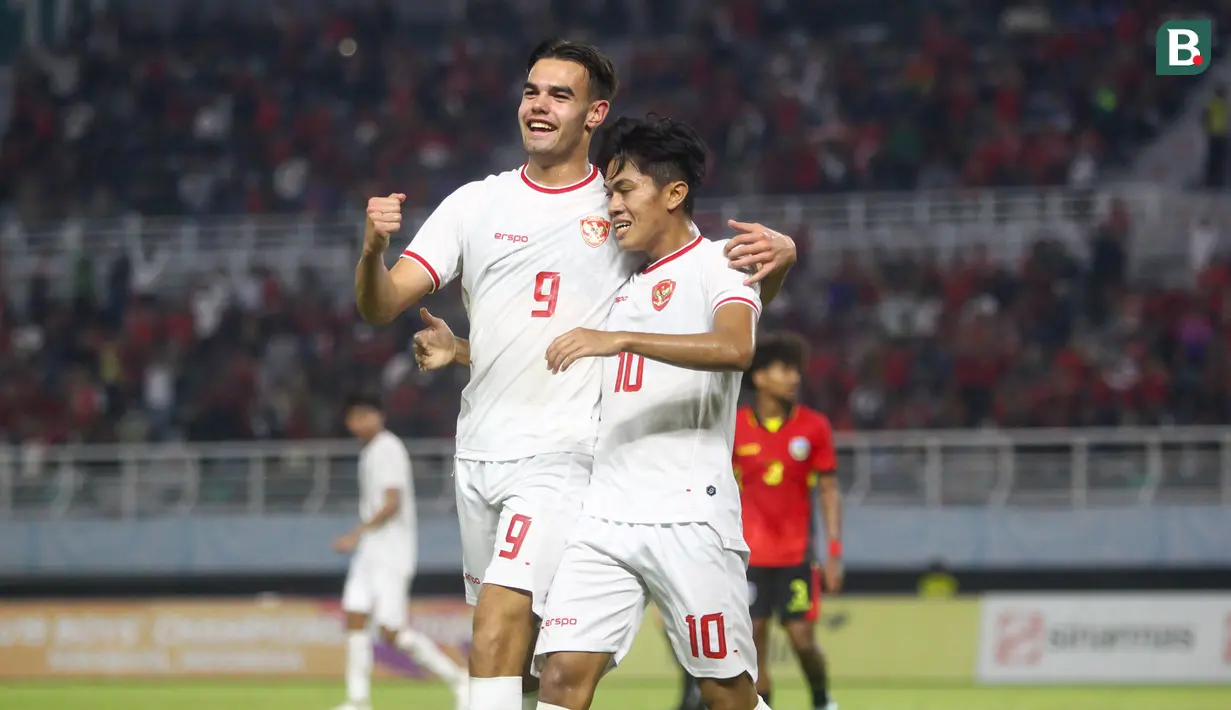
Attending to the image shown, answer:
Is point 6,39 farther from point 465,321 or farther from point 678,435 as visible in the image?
point 678,435

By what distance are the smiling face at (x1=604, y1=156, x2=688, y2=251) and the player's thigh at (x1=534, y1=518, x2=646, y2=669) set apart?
940 mm

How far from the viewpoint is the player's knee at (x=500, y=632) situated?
540cm

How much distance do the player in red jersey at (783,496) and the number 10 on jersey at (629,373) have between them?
3.97 m

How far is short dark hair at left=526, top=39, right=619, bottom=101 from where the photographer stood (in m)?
5.69

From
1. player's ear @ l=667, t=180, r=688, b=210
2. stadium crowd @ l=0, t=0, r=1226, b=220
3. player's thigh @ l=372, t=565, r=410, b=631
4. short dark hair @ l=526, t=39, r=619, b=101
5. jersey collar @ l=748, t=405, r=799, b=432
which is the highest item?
stadium crowd @ l=0, t=0, r=1226, b=220

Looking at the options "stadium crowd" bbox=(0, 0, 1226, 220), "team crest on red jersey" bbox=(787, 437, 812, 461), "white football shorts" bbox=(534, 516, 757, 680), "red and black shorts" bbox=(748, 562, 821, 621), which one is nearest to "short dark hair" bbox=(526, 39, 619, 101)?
"white football shorts" bbox=(534, 516, 757, 680)

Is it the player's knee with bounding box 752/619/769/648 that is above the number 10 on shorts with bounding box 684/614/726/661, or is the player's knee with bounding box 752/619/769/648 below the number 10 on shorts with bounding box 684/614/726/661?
below

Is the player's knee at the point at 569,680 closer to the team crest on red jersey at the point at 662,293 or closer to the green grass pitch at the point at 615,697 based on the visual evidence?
the team crest on red jersey at the point at 662,293

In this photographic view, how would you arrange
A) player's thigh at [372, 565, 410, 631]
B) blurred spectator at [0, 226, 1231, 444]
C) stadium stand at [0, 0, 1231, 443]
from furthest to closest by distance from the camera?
stadium stand at [0, 0, 1231, 443] → blurred spectator at [0, 226, 1231, 444] → player's thigh at [372, 565, 410, 631]

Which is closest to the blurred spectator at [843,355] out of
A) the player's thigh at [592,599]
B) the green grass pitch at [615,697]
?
the green grass pitch at [615,697]

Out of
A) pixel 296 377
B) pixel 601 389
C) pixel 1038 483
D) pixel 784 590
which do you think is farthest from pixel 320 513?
pixel 601 389

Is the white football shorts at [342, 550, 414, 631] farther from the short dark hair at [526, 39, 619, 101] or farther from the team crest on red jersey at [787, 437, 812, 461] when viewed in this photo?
the short dark hair at [526, 39, 619, 101]

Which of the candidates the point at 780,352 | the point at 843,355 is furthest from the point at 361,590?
the point at 843,355

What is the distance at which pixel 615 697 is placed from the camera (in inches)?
531
